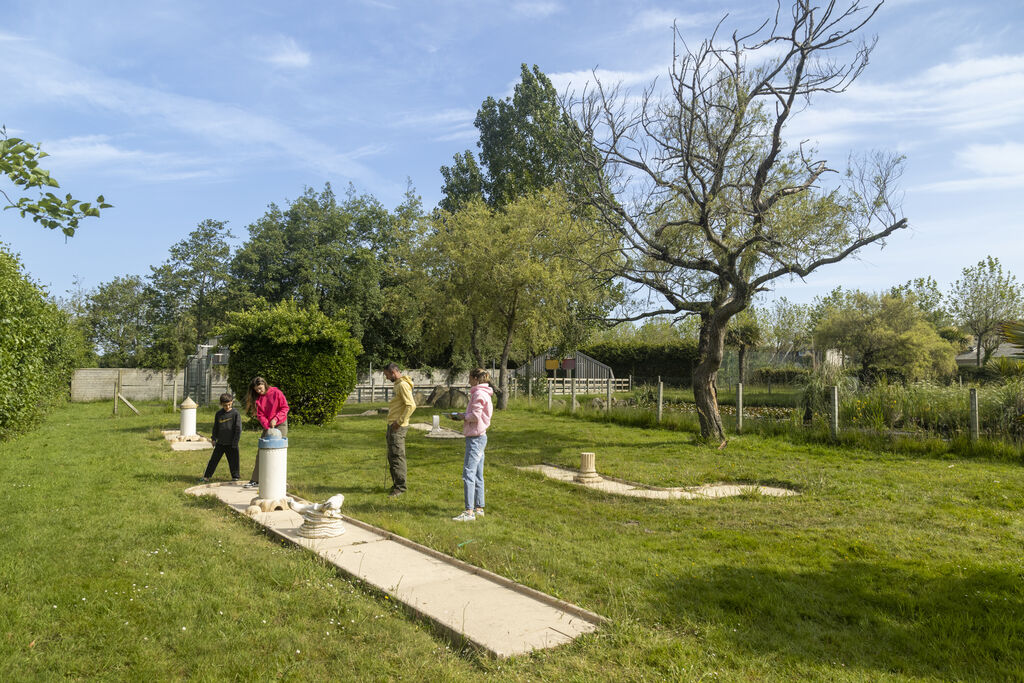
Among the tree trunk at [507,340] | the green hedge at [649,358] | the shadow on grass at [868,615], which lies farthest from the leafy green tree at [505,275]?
the shadow on grass at [868,615]

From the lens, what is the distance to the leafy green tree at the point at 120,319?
44.3 m

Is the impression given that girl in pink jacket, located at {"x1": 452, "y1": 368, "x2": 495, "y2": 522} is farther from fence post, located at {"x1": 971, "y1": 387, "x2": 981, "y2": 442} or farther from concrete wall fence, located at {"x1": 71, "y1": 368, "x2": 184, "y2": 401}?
concrete wall fence, located at {"x1": 71, "y1": 368, "x2": 184, "y2": 401}

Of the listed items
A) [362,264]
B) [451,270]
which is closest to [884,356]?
[451,270]

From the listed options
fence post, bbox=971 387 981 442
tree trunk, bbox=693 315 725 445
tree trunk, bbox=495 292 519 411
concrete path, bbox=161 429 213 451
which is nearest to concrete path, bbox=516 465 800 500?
tree trunk, bbox=693 315 725 445

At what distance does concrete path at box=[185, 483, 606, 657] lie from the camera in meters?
4.36

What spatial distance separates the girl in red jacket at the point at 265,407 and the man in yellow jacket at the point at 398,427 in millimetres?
1811

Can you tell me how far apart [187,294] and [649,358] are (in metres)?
29.6

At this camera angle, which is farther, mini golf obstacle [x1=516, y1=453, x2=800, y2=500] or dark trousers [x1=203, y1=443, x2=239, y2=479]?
dark trousers [x1=203, y1=443, x2=239, y2=479]

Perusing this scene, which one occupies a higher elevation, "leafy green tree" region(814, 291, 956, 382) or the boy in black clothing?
"leafy green tree" region(814, 291, 956, 382)

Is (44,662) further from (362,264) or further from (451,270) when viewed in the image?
(362,264)

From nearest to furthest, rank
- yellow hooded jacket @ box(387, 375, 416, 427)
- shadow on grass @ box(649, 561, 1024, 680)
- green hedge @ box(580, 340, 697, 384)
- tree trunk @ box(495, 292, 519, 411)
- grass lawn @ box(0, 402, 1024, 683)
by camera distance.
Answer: grass lawn @ box(0, 402, 1024, 683) → shadow on grass @ box(649, 561, 1024, 680) → yellow hooded jacket @ box(387, 375, 416, 427) → tree trunk @ box(495, 292, 519, 411) → green hedge @ box(580, 340, 697, 384)

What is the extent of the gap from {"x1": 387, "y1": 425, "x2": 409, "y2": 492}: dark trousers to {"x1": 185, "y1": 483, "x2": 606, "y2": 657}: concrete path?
202 cm

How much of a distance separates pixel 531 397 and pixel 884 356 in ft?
63.6

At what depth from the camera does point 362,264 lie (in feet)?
111
